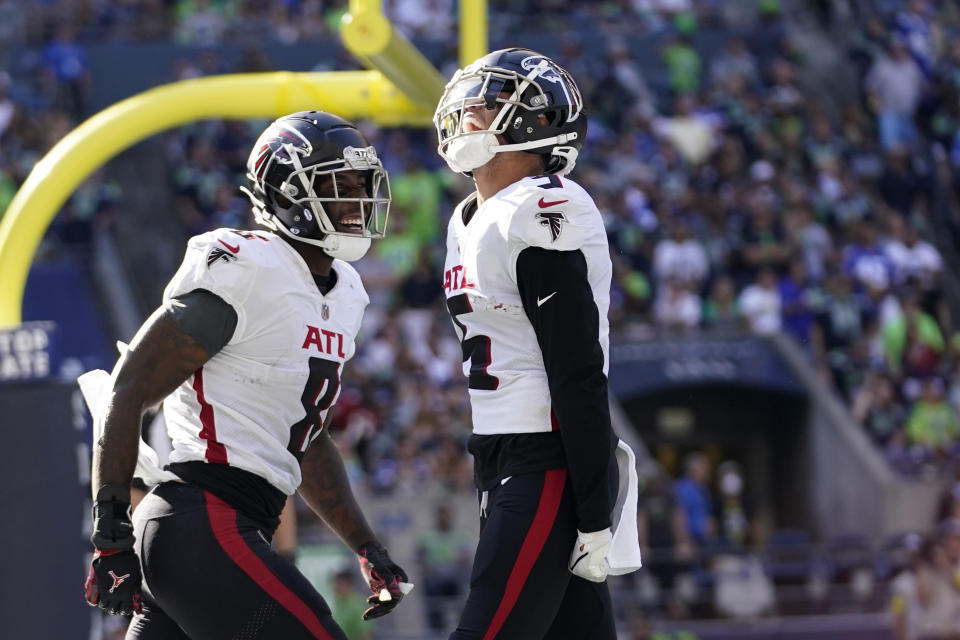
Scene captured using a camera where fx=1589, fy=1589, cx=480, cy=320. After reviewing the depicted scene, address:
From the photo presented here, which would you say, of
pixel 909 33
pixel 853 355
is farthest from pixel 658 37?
pixel 853 355

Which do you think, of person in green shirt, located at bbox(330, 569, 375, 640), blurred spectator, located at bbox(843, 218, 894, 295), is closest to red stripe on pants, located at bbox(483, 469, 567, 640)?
person in green shirt, located at bbox(330, 569, 375, 640)

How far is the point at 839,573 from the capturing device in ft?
38.2

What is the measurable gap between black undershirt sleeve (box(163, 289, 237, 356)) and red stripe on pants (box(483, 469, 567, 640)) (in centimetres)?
81

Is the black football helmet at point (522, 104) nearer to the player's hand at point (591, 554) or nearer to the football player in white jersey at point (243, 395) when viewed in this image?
the football player in white jersey at point (243, 395)

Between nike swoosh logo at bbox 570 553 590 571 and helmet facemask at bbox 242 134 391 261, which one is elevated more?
helmet facemask at bbox 242 134 391 261

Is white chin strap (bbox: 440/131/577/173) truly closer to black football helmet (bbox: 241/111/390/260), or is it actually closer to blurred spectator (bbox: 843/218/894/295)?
black football helmet (bbox: 241/111/390/260)

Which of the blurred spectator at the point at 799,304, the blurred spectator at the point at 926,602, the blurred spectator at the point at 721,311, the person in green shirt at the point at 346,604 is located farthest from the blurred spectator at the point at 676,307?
the person in green shirt at the point at 346,604

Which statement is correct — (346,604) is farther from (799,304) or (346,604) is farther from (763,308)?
(799,304)

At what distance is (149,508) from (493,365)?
86 centimetres

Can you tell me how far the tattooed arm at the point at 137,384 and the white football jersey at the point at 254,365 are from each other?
0.10 metres

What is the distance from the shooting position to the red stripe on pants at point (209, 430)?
3.69 meters

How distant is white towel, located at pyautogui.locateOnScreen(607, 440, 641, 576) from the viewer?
12.3 feet

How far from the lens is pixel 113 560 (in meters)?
3.45

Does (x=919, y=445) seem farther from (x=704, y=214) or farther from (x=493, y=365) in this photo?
(x=493, y=365)
